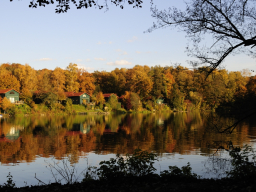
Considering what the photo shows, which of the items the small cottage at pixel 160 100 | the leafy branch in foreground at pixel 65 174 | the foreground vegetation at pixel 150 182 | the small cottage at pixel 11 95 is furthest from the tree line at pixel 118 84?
A: the foreground vegetation at pixel 150 182

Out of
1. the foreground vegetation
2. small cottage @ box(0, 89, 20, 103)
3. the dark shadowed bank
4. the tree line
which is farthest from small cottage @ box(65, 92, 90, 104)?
the dark shadowed bank

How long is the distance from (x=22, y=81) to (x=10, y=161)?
2362 inches

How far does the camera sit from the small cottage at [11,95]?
5916cm

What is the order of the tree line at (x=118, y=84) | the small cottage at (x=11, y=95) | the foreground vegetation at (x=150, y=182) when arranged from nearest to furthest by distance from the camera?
the foreground vegetation at (x=150, y=182) < the small cottage at (x=11, y=95) < the tree line at (x=118, y=84)

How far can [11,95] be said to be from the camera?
2362 inches

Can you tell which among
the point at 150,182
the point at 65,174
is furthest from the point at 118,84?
the point at 150,182

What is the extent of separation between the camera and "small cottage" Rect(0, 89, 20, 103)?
194 feet

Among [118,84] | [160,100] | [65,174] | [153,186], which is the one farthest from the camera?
[118,84]

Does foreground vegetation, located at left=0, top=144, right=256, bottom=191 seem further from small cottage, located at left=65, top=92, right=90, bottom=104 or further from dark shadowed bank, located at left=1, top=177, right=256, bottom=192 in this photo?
small cottage, located at left=65, top=92, right=90, bottom=104

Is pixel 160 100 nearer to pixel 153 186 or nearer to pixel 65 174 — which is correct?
pixel 65 174

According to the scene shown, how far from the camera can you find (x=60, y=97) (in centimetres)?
6300

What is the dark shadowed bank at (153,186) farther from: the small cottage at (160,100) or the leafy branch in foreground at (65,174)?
the small cottage at (160,100)

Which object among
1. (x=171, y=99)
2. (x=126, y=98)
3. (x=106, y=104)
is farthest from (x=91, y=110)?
(x=171, y=99)

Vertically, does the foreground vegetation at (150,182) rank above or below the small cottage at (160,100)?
below
